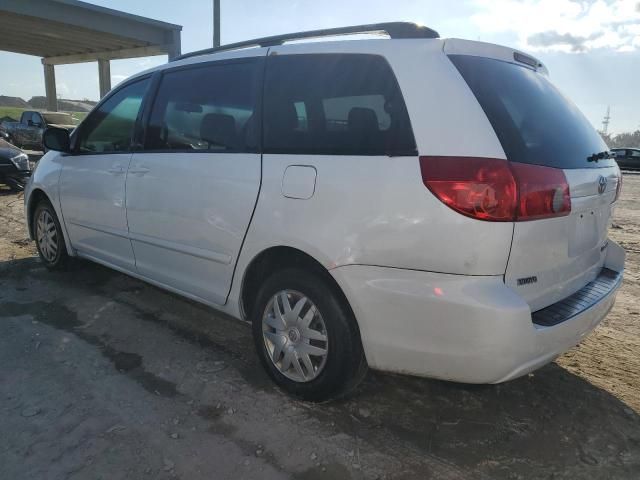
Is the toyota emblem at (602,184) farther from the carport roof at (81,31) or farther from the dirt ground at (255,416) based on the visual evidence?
the carport roof at (81,31)

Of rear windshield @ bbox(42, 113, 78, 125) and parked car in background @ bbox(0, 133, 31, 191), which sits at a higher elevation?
rear windshield @ bbox(42, 113, 78, 125)

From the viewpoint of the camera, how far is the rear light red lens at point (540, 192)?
2.08m

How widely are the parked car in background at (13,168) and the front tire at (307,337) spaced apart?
8971 mm

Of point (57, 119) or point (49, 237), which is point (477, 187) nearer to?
point (49, 237)

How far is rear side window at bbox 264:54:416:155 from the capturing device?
2.32m

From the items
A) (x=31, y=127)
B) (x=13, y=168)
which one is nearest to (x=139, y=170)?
(x=13, y=168)

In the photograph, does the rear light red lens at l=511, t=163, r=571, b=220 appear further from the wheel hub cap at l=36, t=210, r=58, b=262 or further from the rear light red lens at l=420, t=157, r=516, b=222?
the wheel hub cap at l=36, t=210, r=58, b=262

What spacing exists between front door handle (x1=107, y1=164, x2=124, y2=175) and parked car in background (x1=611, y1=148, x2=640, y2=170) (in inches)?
1199

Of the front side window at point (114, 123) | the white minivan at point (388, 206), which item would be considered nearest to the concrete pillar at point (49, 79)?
the front side window at point (114, 123)

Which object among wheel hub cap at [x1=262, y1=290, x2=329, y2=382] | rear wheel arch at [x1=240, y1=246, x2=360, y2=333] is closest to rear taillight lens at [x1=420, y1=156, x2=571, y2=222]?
rear wheel arch at [x1=240, y1=246, x2=360, y2=333]

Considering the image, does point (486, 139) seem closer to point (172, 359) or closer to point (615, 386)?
point (615, 386)

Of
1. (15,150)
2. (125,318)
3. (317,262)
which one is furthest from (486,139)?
(15,150)

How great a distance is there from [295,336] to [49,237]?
3342 millimetres

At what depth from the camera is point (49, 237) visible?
4.87 m
